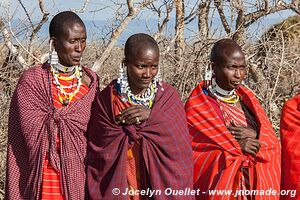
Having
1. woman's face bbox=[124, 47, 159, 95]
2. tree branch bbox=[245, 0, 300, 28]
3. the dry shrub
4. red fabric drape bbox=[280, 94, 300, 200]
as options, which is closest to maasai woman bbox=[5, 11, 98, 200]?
woman's face bbox=[124, 47, 159, 95]

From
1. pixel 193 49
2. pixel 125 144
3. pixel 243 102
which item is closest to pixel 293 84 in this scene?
pixel 193 49

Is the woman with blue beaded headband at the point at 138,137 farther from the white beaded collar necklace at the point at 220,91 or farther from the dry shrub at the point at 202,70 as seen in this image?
the dry shrub at the point at 202,70

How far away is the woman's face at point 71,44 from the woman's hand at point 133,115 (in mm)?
492

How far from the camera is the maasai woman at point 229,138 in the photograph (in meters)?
3.95

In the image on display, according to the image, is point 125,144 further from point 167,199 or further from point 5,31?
point 5,31

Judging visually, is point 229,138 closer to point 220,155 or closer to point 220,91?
point 220,155

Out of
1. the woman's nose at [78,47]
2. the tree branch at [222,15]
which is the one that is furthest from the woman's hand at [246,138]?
the tree branch at [222,15]

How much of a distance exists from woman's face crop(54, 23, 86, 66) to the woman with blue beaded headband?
0.30 m

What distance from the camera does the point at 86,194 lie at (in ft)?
12.5

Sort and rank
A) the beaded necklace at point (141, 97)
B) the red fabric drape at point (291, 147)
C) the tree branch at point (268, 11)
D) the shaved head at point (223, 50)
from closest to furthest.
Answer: the beaded necklace at point (141, 97) → the shaved head at point (223, 50) → the red fabric drape at point (291, 147) → the tree branch at point (268, 11)

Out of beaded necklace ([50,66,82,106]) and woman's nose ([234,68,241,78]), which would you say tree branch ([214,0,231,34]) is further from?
beaded necklace ([50,66,82,106])

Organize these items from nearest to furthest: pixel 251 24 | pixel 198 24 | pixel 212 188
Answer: pixel 212 188 < pixel 251 24 < pixel 198 24

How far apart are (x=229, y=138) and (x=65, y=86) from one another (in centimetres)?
112

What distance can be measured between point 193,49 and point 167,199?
7.73 ft
